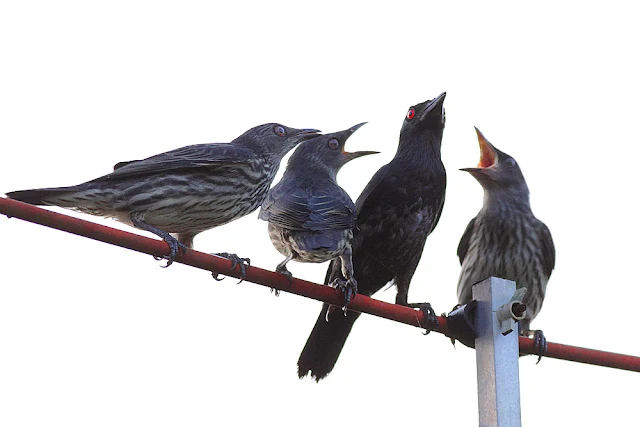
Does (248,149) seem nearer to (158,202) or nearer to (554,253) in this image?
(158,202)

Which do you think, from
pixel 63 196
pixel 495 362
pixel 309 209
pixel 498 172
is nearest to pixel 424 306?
pixel 309 209

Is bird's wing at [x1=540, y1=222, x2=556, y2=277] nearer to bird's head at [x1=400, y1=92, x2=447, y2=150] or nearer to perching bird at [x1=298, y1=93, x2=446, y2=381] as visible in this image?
perching bird at [x1=298, y1=93, x2=446, y2=381]

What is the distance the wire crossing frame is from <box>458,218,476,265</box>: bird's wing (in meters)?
2.92

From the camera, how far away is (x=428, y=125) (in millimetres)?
7238

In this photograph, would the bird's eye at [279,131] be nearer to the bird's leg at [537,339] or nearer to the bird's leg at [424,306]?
the bird's leg at [424,306]

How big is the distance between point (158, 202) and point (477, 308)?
7.31ft

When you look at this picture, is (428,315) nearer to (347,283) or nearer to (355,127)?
(347,283)

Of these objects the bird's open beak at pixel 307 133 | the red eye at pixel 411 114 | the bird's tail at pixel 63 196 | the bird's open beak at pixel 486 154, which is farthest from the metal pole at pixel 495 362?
the bird's open beak at pixel 486 154

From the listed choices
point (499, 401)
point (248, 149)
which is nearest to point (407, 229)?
point (248, 149)

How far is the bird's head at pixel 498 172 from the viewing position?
8.00 metres

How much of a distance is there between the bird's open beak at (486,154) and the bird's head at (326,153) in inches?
57.5

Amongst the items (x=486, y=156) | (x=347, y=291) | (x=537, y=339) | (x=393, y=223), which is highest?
(x=486, y=156)

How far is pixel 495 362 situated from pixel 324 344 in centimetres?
255

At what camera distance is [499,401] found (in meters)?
3.81
